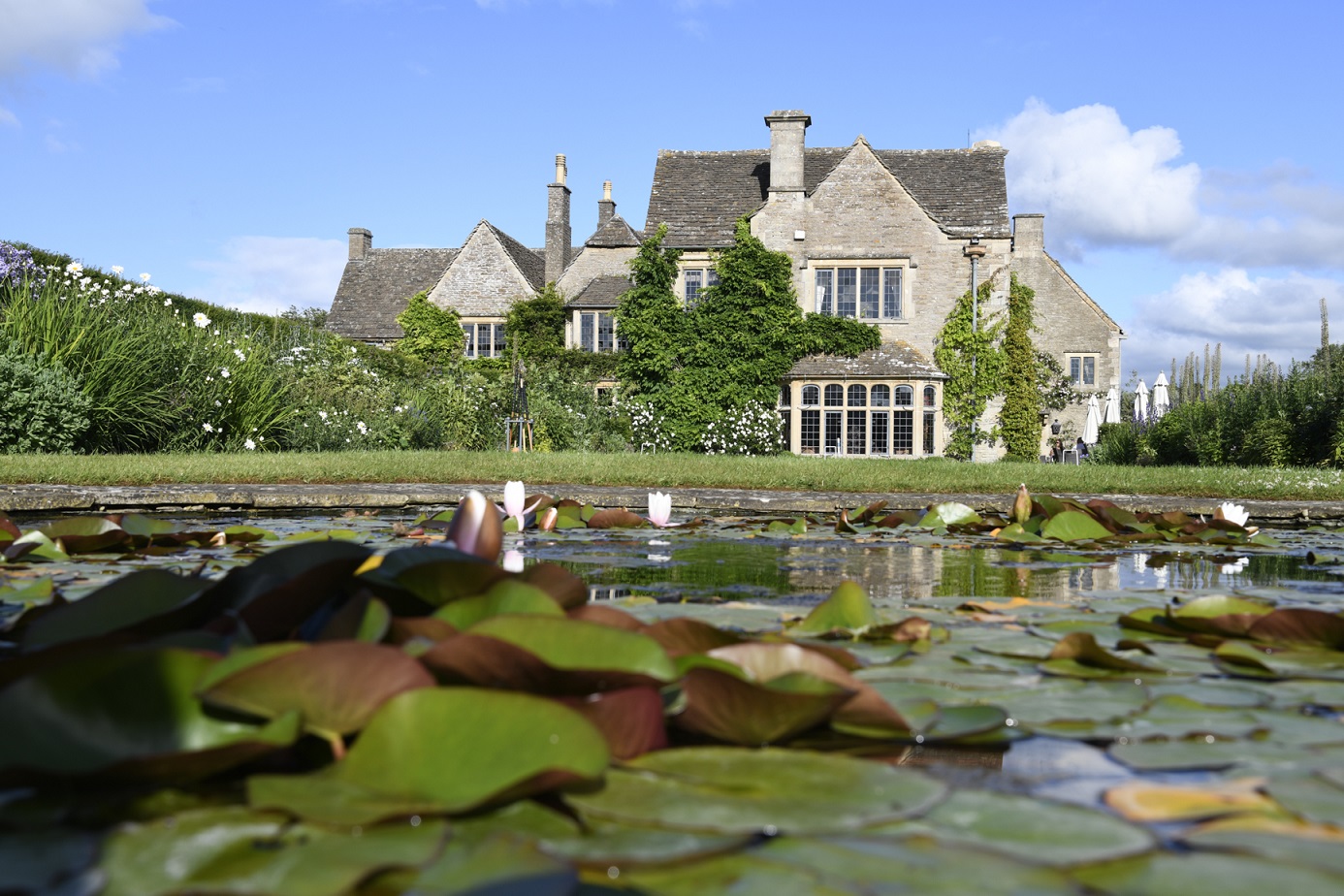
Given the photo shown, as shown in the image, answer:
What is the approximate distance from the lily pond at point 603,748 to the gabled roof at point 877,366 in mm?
18881

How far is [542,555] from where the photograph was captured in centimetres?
364

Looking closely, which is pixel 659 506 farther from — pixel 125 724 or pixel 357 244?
pixel 357 244

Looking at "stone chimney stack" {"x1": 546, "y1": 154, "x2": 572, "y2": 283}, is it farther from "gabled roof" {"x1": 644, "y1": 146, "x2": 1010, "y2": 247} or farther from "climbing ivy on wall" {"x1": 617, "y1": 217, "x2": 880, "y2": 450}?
"climbing ivy on wall" {"x1": 617, "y1": 217, "x2": 880, "y2": 450}

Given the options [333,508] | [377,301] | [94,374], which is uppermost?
[377,301]

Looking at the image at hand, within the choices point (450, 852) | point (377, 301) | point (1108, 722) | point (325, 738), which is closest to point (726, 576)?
point (1108, 722)

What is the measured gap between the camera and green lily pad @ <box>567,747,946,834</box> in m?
0.99

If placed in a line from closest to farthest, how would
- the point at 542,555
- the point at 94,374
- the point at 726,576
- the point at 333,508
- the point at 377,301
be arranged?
the point at 726,576 < the point at 542,555 < the point at 333,508 < the point at 94,374 < the point at 377,301

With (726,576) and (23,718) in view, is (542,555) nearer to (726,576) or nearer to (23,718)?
(726,576)

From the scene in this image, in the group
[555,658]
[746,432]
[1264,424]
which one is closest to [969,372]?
[746,432]

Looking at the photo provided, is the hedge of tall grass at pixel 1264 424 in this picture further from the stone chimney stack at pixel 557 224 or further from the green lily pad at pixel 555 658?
the stone chimney stack at pixel 557 224

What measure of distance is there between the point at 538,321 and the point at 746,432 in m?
9.36

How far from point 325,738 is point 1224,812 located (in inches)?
40.6

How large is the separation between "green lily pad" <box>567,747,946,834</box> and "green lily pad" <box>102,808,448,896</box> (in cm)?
21

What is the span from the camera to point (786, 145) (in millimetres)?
21422
